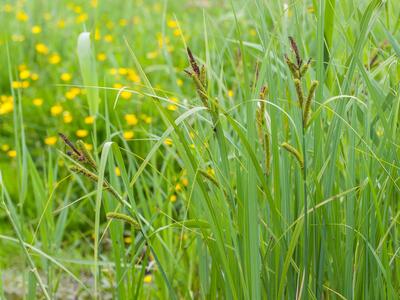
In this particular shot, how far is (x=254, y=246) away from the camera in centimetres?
131

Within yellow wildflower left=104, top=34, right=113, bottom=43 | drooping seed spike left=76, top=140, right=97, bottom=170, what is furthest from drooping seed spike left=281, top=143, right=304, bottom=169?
yellow wildflower left=104, top=34, right=113, bottom=43

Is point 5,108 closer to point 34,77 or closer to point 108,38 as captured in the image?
point 34,77

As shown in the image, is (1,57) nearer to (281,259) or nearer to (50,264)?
(50,264)

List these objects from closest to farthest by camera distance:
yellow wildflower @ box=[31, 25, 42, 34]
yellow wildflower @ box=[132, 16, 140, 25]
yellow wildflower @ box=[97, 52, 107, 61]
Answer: yellow wildflower @ box=[97, 52, 107, 61] → yellow wildflower @ box=[31, 25, 42, 34] → yellow wildflower @ box=[132, 16, 140, 25]

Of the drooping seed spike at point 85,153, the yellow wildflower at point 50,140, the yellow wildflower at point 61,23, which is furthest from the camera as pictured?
the yellow wildflower at point 61,23

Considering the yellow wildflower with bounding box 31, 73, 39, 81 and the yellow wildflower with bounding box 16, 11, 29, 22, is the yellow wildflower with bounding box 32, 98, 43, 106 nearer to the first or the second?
the yellow wildflower with bounding box 31, 73, 39, 81

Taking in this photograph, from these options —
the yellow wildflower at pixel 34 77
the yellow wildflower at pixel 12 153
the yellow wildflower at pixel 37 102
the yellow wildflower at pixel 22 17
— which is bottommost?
the yellow wildflower at pixel 12 153

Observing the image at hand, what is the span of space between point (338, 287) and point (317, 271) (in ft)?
0.24

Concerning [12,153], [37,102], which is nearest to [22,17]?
[37,102]

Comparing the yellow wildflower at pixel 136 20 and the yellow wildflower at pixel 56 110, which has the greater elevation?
the yellow wildflower at pixel 136 20

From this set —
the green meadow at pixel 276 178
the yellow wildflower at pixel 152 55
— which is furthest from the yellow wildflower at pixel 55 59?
the green meadow at pixel 276 178

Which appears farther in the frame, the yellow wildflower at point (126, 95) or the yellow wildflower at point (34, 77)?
the yellow wildflower at point (34, 77)

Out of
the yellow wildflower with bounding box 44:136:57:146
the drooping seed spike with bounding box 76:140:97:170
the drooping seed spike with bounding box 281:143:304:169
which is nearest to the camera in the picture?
the drooping seed spike with bounding box 281:143:304:169

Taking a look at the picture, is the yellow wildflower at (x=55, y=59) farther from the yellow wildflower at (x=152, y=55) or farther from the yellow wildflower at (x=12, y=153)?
the yellow wildflower at (x=12, y=153)
